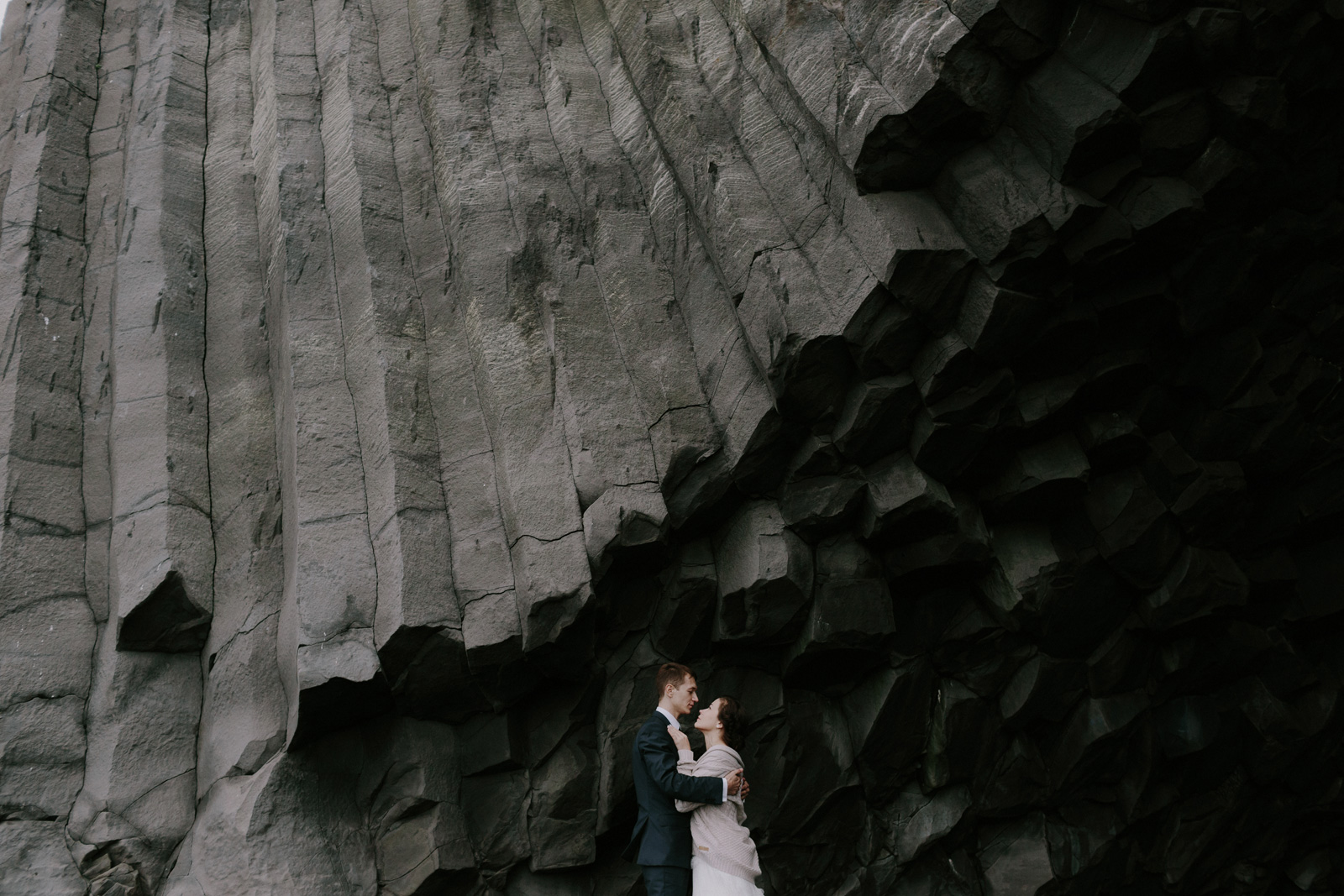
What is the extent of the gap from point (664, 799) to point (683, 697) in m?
0.50

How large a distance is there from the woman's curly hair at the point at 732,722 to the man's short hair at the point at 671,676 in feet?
0.73

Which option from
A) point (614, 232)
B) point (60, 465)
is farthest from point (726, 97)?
point (60, 465)

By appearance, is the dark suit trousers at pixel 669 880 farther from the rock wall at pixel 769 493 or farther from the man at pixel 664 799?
the rock wall at pixel 769 493

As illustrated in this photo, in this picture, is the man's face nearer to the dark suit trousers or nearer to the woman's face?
the woman's face

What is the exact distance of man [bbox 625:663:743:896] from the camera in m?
4.74

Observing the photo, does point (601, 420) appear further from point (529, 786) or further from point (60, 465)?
point (60, 465)

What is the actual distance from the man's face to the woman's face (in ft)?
0.26

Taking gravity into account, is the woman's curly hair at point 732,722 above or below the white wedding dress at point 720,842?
above

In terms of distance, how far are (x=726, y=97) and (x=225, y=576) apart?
14.0 feet

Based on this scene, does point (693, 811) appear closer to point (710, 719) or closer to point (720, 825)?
point (720, 825)

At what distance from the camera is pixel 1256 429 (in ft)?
20.6

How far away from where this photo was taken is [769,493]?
5.87m

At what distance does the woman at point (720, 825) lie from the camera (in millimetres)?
4645

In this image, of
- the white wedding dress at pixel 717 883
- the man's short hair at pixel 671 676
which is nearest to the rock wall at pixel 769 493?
the man's short hair at pixel 671 676
